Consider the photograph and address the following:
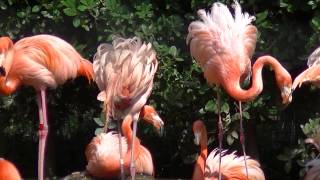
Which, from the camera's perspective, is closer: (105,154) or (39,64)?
(39,64)

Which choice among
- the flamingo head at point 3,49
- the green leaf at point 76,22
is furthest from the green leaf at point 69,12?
the flamingo head at point 3,49

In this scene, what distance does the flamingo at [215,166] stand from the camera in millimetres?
5691

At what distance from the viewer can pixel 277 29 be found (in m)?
5.93

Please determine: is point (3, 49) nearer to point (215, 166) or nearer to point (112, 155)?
point (112, 155)

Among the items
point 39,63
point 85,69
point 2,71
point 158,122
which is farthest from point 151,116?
point 2,71

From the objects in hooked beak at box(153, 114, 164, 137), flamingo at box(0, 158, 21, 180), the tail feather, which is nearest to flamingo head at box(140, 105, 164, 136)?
hooked beak at box(153, 114, 164, 137)

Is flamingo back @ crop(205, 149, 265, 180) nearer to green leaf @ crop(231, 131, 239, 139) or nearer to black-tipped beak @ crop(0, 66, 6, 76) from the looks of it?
green leaf @ crop(231, 131, 239, 139)

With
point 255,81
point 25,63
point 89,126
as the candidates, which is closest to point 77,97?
point 89,126

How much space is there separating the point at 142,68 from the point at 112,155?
0.95 meters

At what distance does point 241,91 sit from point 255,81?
12 cm

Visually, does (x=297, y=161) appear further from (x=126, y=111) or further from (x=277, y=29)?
(x=126, y=111)

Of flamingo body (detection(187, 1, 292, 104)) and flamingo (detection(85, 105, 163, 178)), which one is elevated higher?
flamingo body (detection(187, 1, 292, 104))

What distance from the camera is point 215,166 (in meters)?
5.81

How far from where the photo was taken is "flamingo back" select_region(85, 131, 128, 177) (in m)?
6.16
